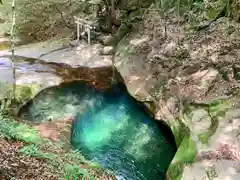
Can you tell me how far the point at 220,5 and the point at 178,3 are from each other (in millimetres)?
1617

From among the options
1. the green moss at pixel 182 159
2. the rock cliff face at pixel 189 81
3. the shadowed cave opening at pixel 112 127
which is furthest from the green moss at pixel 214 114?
the shadowed cave opening at pixel 112 127

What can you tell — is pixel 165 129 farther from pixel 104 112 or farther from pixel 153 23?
pixel 153 23

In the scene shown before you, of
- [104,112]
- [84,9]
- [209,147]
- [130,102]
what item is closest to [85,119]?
[104,112]

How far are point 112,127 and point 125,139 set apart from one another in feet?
2.31

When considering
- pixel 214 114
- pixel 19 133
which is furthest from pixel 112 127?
pixel 19 133

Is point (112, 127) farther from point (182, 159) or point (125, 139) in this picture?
point (182, 159)

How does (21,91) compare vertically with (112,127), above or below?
above

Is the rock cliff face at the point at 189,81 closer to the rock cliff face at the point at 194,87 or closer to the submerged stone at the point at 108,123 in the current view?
the rock cliff face at the point at 194,87

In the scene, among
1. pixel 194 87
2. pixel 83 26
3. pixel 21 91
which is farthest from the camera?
pixel 83 26

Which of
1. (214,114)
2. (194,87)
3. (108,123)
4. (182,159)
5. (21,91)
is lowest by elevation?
(108,123)

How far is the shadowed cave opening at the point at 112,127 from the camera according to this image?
940 centimetres

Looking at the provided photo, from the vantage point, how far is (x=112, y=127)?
35.8 feet

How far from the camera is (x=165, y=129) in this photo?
10656 millimetres

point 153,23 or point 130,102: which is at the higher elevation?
point 153,23
